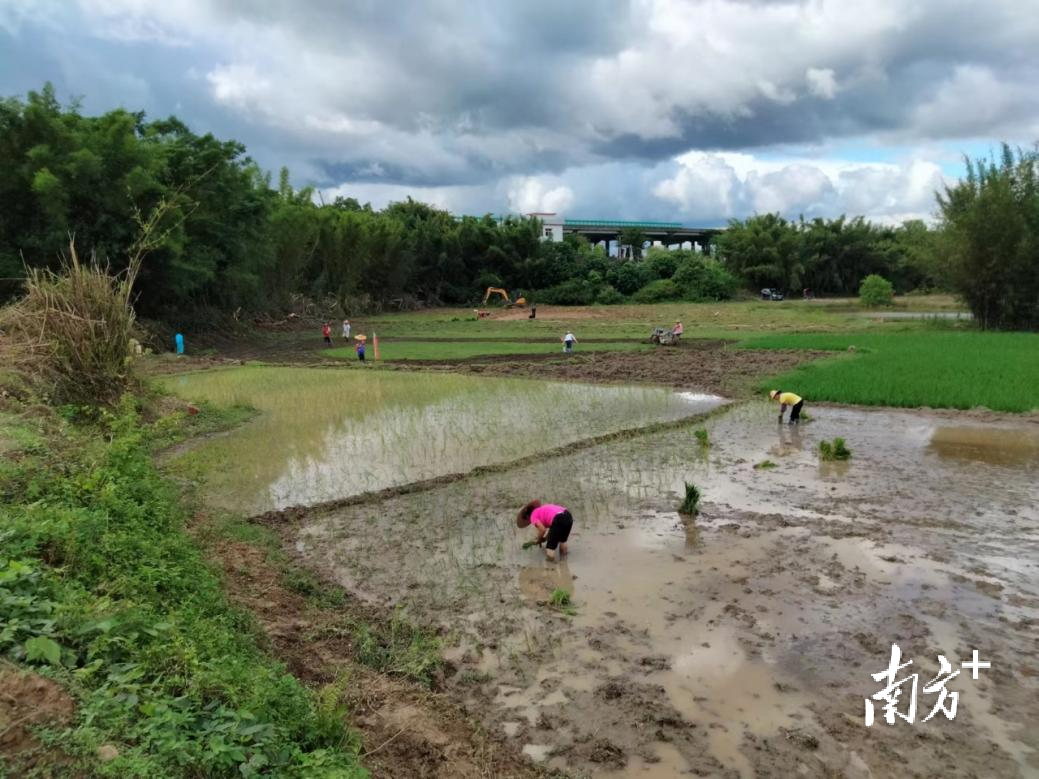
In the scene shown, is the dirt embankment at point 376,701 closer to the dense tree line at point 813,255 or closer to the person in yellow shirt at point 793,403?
the person in yellow shirt at point 793,403

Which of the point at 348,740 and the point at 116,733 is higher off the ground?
the point at 116,733

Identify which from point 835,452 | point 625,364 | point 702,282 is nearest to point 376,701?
point 835,452

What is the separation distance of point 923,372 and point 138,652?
16465 mm

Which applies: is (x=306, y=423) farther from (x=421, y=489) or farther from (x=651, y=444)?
(x=651, y=444)

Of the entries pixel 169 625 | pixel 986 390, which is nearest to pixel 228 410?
pixel 169 625

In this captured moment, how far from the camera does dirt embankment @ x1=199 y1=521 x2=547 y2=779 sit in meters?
Result: 3.27

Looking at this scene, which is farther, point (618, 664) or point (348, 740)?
point (618, 664)

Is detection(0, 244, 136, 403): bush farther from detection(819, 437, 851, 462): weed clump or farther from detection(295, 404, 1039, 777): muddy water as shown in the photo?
detection(819, 437, 851, 462): weed clump

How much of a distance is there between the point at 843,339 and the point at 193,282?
22.8 m

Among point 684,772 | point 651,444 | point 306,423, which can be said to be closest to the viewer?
point 684,772

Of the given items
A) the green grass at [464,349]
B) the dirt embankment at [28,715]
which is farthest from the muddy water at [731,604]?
the green grass at [464,349]

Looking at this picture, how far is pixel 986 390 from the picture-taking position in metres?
12.8

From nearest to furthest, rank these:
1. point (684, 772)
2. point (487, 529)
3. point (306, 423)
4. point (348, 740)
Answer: point (348, 740) < point (684, 772) < point (487, 529) < point (306, 423)

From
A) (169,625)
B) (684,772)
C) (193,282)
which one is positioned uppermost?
(193,282)
